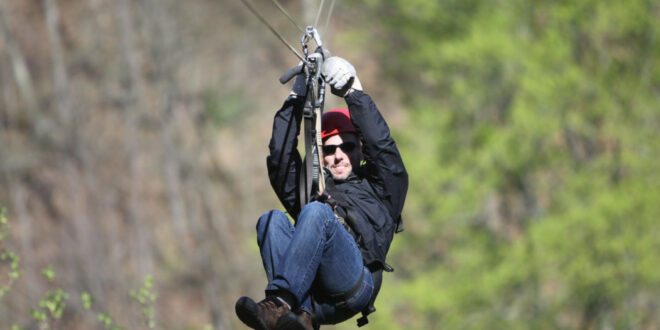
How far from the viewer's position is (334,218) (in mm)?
3531

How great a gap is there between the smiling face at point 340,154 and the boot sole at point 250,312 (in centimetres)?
101

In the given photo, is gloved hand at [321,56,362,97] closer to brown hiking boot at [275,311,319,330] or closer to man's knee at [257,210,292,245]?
man's knee at [257,210,292,245]

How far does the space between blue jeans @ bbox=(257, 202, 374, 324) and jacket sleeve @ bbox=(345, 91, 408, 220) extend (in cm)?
34

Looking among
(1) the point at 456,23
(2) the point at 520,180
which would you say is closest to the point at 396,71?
(1) the point at 456,23

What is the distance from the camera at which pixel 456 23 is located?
44.6ft

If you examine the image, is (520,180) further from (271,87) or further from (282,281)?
(282,281)

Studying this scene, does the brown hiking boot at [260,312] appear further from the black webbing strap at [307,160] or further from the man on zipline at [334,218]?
the black webbing strap at [307,160]

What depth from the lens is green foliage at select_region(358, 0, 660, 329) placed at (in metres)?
11.9

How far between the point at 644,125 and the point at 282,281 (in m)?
9.85

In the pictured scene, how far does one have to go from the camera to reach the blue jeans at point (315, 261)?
11.3 feet

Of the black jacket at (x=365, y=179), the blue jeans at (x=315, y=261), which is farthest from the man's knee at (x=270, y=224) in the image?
the black jacket at (x=365, y=179)

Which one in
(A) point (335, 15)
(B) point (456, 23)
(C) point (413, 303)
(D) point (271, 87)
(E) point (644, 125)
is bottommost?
(C) point (413, 303)

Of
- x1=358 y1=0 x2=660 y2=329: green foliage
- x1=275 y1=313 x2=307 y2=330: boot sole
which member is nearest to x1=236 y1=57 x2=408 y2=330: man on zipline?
x1=275 y1=313 x2=307 y2=330: boot sole

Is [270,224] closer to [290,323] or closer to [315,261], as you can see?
[315,261]
